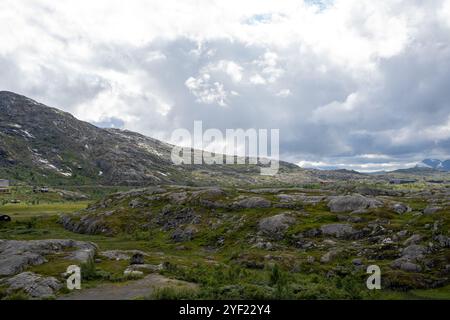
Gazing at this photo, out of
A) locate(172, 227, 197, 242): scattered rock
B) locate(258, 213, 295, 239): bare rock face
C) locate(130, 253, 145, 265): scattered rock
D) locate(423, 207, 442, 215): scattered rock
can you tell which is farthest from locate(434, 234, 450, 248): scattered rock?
locate(172, 227, 197, 242): scattered rock

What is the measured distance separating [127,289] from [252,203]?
70.6m

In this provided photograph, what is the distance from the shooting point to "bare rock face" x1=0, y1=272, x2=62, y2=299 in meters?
42.4

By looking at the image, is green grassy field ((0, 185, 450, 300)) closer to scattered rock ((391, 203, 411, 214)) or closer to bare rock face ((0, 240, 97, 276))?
bare rock face ((0, 240, 97, 276))

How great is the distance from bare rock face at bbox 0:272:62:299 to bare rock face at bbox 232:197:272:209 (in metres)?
70.4

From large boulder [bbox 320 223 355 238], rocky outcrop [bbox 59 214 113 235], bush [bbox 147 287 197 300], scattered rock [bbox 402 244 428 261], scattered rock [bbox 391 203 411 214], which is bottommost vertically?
rocky outcrop [bbox 59 214 113 235]

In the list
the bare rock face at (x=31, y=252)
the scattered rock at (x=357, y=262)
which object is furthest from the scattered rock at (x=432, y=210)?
the bare rock face at (x=31, y=252)

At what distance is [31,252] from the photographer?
60750 millimetres

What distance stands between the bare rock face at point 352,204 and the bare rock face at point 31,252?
2316 inches

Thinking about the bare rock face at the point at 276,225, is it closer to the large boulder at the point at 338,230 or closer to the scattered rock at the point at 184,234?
the large boulder at the point at 338,230

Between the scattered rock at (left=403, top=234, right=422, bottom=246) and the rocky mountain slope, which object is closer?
the rocky mountain slope

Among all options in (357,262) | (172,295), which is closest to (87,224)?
(357,262)

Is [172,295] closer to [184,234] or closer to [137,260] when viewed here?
[137,260]
